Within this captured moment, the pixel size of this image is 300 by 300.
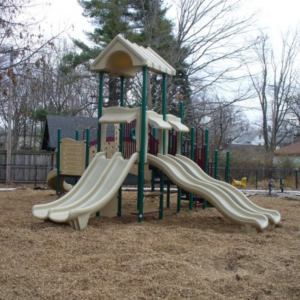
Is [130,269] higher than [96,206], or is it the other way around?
[96,206]

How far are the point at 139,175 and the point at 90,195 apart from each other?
1.18 metres

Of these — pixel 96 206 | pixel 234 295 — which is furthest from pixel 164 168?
pixel 234 295

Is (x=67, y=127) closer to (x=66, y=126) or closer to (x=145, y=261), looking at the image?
(x=66, y=126)

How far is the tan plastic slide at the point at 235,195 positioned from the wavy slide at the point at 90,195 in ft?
4.10

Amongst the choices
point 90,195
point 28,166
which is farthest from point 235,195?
point 28,166

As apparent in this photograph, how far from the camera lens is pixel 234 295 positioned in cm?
411

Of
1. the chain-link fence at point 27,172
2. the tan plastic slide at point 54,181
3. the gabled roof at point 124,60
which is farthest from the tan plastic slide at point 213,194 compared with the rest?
the chain-link fence at point 27,172

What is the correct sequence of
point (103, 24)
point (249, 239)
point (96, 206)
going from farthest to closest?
point (103, 24), point (96, 206), point (249, 239)

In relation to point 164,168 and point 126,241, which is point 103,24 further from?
point 126,241

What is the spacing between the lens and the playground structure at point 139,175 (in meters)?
7.50

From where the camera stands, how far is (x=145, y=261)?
16.6 ft

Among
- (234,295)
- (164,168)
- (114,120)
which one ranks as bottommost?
(234,295)

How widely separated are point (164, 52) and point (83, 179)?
537 inches

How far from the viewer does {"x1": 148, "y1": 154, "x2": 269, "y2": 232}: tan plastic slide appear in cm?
754
